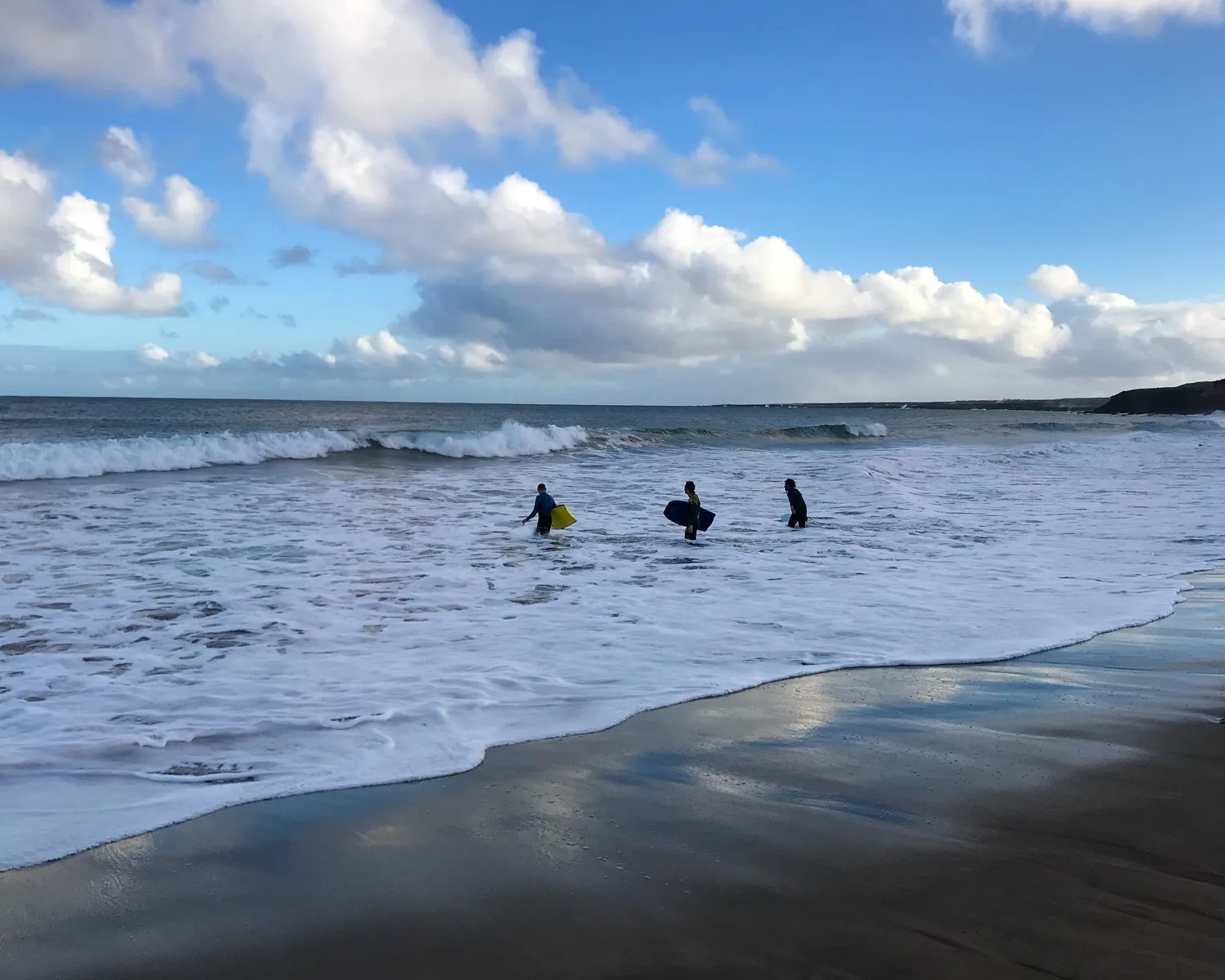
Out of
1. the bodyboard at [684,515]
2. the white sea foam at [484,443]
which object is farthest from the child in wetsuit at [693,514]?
the white sea foam at [484,443]

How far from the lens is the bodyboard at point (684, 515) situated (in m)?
14.1

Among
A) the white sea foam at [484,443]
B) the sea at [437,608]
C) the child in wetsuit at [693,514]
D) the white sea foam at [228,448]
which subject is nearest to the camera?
the sea at [437,608]

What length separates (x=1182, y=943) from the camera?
2791 millimetres

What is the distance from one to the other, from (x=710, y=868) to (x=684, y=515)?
11041mm

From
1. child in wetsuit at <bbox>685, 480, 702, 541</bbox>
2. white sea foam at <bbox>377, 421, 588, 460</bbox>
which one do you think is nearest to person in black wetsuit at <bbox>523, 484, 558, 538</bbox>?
child in wetsuit at <bbox>685, 480, 702, 541</bbox>

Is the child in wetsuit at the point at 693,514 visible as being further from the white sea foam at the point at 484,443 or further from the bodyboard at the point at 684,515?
the white sea foam at the point at 484,443

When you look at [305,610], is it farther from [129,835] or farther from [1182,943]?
[1182,943]

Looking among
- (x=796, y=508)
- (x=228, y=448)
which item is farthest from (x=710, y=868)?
(x=228, y=448)

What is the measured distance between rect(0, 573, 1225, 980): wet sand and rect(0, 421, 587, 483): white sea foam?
24.0m

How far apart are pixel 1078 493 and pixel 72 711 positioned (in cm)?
2119

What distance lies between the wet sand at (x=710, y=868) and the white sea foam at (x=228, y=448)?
2400cm

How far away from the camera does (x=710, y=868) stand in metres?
3.39

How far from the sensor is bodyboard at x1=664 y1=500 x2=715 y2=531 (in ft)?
46.2

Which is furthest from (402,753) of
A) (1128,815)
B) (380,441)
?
(380,441)
